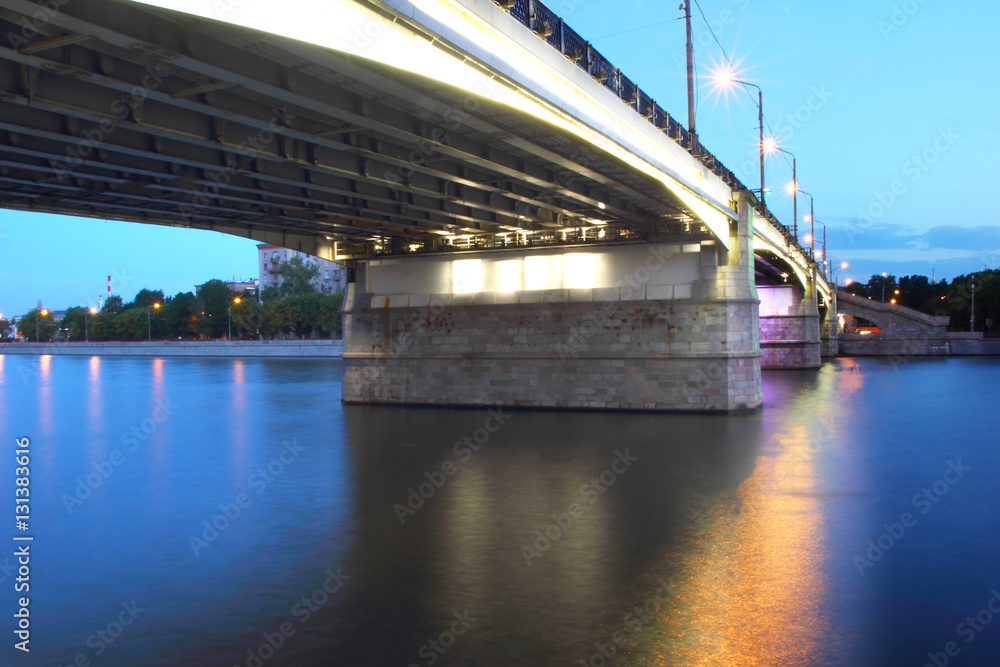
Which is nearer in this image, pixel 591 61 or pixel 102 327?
pixel 591 61

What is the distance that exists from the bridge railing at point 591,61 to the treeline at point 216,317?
72.8 metres

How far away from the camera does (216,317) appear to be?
120 metres

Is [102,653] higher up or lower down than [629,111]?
lower down

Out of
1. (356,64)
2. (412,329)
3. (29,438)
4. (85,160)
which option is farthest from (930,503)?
(29,438)

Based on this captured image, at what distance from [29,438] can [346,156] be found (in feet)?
43.3

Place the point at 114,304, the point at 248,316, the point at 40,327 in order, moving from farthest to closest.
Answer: the point at 114,304 < the point at 40,327 < the point at 248,316

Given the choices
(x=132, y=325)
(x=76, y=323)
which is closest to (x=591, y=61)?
(x=132, y=325)

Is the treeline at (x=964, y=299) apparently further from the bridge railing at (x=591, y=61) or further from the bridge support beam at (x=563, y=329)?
the bridge railing at (x=591, y=61)

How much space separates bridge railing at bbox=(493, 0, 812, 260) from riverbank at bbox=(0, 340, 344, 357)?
45.5 metres

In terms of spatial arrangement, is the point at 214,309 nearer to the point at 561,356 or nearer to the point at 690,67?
the point at 561,356

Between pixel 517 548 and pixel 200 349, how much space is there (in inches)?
3576

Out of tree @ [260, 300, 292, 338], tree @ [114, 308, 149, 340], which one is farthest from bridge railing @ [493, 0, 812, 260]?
tree @ [114, 308, 149, 340]

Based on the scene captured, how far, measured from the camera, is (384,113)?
522 inches

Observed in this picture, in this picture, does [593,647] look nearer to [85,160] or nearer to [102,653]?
[102,653]
